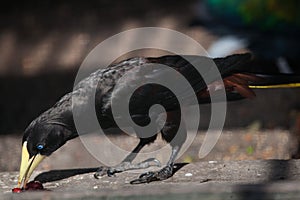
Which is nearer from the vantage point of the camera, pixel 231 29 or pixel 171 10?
pixel 231 29

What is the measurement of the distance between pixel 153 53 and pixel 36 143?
2629mm

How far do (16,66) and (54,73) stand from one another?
1.25 feet

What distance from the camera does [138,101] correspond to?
10.9 feet

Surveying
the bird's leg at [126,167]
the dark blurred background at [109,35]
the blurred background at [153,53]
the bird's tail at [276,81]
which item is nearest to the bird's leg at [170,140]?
the bird's leg at [126,167]

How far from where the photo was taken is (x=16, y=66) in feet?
19.2

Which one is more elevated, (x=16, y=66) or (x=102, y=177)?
(x=16, y=66)

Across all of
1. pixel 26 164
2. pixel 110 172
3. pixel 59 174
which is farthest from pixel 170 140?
pixel 26 164

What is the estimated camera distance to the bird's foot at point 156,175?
324 cm

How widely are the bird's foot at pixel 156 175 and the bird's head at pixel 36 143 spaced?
15.8 inches

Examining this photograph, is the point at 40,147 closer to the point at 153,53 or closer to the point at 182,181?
the point at 182,181

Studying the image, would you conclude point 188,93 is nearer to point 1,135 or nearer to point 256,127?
point 256,127

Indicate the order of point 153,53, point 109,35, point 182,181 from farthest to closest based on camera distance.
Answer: point 109,35, point 153,53, point 182,181

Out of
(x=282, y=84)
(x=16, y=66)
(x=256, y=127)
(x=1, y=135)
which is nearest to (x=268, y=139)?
(x=256, y=127)

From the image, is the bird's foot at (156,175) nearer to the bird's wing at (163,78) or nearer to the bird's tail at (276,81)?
the bird's wing at (163,78)
